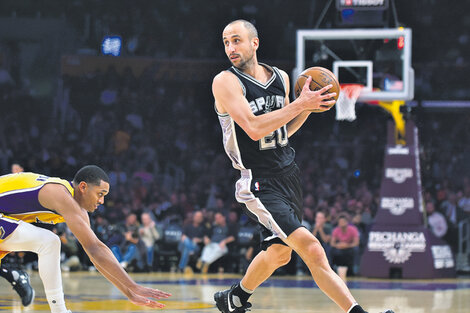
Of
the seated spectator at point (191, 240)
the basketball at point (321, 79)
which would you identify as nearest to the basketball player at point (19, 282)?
the basketball at point (321, 79)

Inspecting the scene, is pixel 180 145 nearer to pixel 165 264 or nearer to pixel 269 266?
pixel 165 264

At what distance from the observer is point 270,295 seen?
9617 millimetres

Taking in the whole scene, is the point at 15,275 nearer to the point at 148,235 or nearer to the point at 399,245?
the point at 148,235

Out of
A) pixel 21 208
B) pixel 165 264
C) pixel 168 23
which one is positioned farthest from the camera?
pixel 168 23

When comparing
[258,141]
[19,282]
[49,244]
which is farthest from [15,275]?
[258,141]

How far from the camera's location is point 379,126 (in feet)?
69.7

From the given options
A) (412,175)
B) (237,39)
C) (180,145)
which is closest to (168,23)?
(180,145)

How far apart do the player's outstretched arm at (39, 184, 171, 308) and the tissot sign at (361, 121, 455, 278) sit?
936cm

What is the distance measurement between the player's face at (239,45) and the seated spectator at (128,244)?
9484 millimetres

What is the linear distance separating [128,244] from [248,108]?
32.7 ft

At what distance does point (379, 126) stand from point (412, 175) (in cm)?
734

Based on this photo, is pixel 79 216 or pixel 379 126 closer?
pixel 79 216

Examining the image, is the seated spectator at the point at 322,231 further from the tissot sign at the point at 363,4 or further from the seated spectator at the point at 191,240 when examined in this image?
the tissot sign at the point at 363,4

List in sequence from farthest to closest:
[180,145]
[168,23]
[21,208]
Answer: [168,23] → [180,145] → [21,208]
